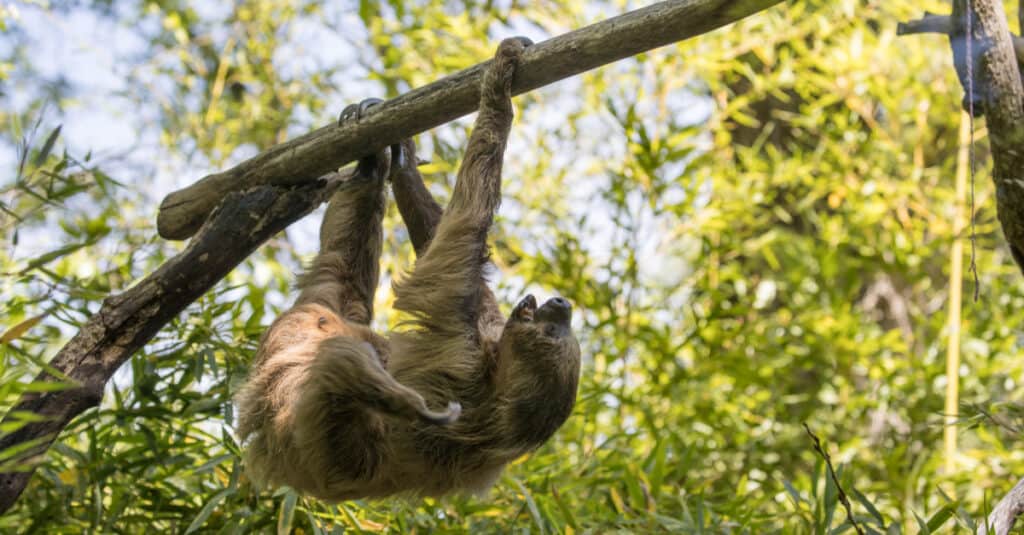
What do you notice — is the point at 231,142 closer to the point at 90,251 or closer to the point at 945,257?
the point at 90,251

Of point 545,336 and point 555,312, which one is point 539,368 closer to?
point 545,336

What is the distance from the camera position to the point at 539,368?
350 cm

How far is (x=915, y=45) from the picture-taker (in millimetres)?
6891

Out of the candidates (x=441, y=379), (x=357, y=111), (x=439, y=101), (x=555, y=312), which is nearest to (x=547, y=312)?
(x=555, y=312)

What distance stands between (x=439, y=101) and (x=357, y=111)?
1.51 feet

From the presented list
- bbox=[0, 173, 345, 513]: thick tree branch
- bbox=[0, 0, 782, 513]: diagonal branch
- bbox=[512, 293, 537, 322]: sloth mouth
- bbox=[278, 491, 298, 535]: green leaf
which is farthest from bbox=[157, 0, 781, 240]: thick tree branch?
bbox=[278, 491, 298, 535]: green leaf

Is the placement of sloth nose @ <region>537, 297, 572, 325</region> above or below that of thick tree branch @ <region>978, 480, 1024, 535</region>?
above

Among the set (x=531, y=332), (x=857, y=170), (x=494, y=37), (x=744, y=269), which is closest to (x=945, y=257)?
(x=857, y=170)

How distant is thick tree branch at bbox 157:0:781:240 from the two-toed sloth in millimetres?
120

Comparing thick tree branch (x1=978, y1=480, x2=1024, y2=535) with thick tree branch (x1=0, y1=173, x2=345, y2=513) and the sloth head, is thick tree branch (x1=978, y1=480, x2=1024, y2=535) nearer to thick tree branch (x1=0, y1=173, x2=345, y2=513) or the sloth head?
the sloth head

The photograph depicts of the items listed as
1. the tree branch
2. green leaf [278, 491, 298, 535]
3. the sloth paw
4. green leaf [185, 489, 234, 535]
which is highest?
the sloth paw

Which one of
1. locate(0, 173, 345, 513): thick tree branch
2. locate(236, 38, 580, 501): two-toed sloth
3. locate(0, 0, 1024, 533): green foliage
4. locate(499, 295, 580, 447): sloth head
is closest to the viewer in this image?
locate(0, 173, 345, 513): thick tree branch

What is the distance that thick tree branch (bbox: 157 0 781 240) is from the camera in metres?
2.84

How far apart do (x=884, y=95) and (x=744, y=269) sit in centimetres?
152
